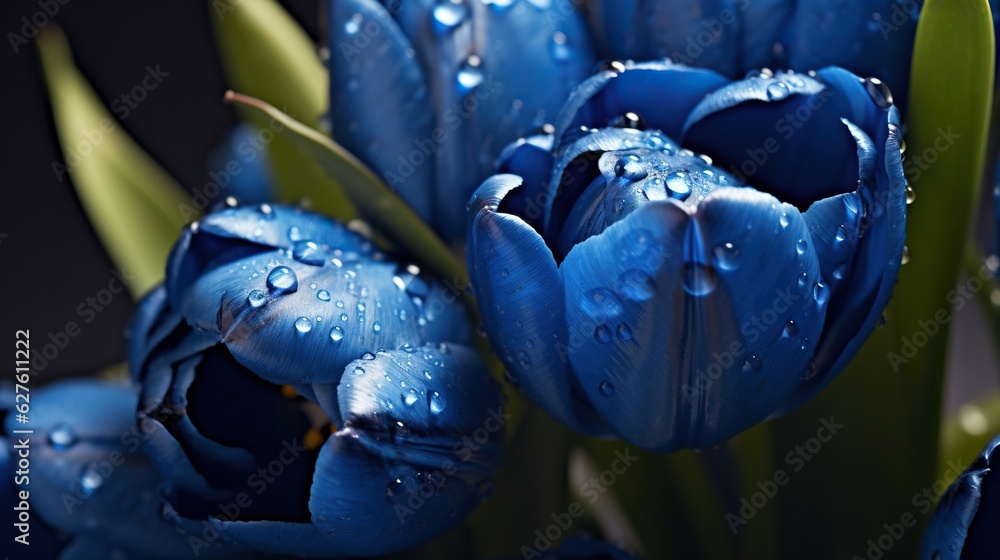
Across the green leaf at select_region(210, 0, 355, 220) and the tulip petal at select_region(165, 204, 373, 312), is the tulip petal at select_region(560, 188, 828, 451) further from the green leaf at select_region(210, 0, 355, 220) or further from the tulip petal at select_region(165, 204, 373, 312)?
the green leaf at select_region(210, 0, 355, 220)

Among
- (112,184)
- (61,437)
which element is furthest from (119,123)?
(61,437)

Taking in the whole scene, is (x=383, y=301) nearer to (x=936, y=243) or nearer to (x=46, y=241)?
(x=936, y=243)

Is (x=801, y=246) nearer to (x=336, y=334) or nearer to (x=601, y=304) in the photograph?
(x=601, y=304)

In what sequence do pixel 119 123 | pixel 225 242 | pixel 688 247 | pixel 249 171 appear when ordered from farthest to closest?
pixel 119 123, pixel 249 171, pixel 225 242, pixel 688 247

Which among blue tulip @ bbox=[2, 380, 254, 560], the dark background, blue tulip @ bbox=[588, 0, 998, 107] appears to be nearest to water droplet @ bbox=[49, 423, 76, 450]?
blue tulip @ bbox=[2, 380, 254, 560]

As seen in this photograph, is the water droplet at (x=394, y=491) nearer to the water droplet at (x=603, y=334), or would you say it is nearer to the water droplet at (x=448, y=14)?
the water droplet at (x=603, y=334)

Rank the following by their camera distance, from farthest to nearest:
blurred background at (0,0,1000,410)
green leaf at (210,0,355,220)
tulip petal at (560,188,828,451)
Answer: blurred background at (0,0,1000,410), green leaf at (210,0,355,220), tulip petal at (560,188,828,451)
